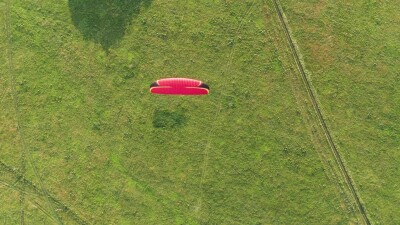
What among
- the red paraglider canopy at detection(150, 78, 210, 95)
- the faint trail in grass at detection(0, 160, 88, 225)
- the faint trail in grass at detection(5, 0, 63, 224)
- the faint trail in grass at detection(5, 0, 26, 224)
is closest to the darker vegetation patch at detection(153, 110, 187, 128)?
the red paraglider canopy at detection(150, 78, 210, 95)

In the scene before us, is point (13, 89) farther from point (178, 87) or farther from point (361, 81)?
point (361, 81)

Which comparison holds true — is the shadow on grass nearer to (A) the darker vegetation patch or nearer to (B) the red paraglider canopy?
(B) the red paraglider canopy

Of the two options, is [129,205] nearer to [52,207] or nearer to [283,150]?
[52,207]

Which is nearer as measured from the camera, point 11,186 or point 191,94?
point 191,94

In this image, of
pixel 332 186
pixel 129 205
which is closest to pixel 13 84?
pixel 129 205

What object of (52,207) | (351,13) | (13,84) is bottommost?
(52,207)

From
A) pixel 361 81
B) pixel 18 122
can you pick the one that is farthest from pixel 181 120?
pixel 361 81
